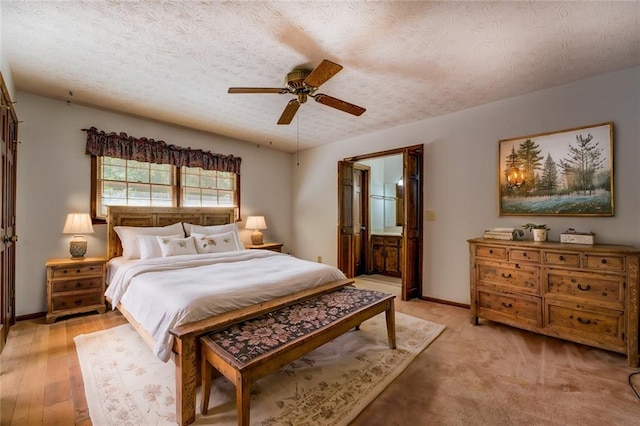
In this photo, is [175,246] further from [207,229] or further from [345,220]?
[345,220]

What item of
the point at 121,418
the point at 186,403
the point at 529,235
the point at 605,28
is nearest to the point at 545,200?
the point at 529,235

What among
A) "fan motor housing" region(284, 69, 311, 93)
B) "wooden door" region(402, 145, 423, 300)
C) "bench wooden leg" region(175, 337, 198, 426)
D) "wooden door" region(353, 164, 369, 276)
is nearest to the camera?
"bench wooden leg" region(175, 337, 198, 426)

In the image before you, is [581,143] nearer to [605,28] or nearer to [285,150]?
[605,28]

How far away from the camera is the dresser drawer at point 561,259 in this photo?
2537 millimetres

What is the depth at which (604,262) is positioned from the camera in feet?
7.88

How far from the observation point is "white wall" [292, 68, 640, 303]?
2.67 metres

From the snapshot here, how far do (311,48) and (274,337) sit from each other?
224cm

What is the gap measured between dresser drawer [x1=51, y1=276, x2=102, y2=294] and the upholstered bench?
8.15 feet

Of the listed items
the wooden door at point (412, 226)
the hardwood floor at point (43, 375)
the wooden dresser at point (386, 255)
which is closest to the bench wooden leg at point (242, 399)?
the hardwood floor at point (43, 375)

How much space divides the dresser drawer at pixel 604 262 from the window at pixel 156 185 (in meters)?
4.75

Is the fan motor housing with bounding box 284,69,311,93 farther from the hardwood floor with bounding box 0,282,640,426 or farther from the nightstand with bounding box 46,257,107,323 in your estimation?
the nightstand with bounding box 46,257,107,323

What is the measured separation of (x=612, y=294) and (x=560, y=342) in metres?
0.66

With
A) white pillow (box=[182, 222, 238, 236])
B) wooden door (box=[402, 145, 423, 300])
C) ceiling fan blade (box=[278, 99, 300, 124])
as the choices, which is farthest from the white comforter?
ceiling fan blade (box=[278, 99, 300, 124])

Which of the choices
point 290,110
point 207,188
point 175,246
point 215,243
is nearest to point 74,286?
point 175,246
